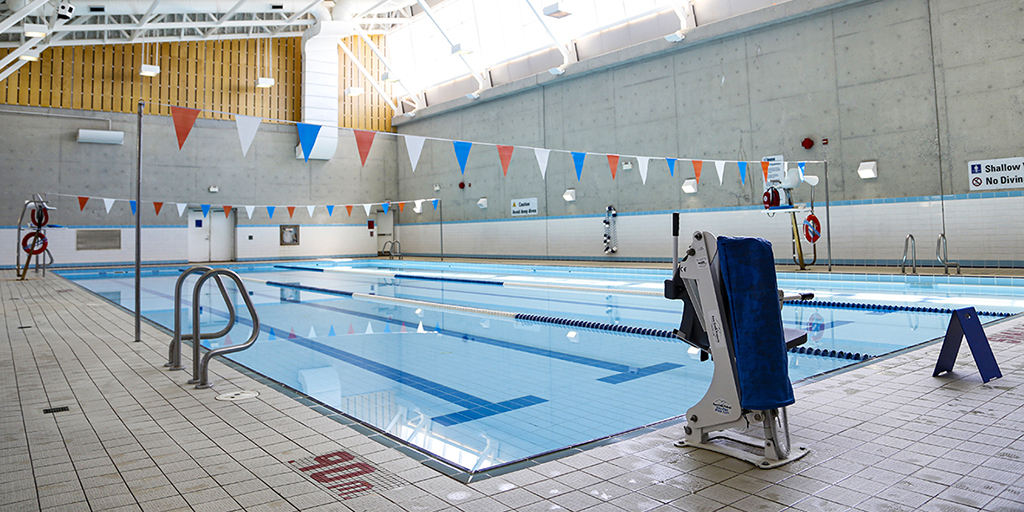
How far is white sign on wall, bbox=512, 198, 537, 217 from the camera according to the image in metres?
18.3

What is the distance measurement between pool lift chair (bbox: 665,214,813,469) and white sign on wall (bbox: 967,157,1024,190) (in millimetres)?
10588

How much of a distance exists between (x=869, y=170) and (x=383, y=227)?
1747 centimetres

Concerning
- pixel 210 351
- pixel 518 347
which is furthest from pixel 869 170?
pixel 210 351

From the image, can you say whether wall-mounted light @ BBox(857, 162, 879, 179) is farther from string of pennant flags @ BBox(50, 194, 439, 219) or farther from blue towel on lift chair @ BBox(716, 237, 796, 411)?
string of pennant flags @ BBox(50, 194, 439, 219)

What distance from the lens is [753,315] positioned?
2.37 meters

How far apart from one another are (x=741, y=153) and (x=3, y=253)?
20.1 m

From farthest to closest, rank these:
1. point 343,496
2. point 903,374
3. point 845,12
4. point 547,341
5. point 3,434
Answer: point 845,12, point 547,341, point 903,374, point 3,434, point 343,496

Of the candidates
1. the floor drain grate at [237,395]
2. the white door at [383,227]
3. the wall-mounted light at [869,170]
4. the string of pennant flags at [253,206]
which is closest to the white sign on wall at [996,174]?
the wall-mounted light at [869,170]

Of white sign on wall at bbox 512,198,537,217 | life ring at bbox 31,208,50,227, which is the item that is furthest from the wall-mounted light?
life ring at bbox 31,208,50,227

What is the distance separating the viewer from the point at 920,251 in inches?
441

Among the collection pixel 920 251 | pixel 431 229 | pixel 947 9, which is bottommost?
pixel 920 251

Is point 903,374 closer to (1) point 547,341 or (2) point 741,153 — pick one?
(1) point 547,341

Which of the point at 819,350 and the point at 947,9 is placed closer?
the point at 819,350

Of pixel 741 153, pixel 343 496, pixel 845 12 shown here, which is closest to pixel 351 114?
pixel 741 153
